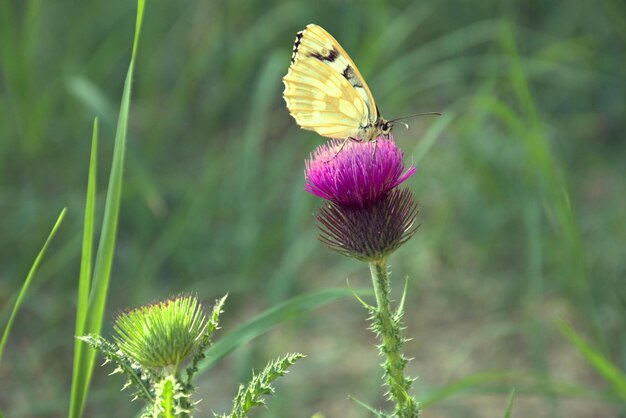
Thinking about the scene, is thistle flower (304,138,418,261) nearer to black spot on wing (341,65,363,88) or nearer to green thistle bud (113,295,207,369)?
black spot on wing (341,65,363,88)

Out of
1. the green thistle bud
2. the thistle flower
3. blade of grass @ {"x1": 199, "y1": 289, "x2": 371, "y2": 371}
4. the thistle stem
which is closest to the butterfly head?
the thistle flower

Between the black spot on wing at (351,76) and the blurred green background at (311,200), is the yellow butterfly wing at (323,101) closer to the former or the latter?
the black spot on wing at (351,76)

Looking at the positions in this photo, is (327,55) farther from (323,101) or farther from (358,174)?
(358,174)

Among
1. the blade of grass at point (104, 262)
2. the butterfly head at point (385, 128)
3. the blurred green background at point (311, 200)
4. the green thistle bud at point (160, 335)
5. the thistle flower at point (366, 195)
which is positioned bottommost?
the green thistle bud at point (160, 335)

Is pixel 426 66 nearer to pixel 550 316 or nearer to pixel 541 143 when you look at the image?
pixel 550 316

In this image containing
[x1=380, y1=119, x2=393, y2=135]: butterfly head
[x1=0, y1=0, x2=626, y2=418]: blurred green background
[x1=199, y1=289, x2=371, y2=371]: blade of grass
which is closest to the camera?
[x1=199, y1=289, x2=371, y2=371]: blade of grass

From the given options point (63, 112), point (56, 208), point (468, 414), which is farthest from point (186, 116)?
point (468, 414)

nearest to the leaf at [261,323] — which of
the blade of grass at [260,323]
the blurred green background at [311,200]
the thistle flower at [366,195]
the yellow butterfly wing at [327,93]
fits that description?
the blade of grass at [260,323]

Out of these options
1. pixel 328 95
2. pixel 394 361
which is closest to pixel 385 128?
pixel 328 95
